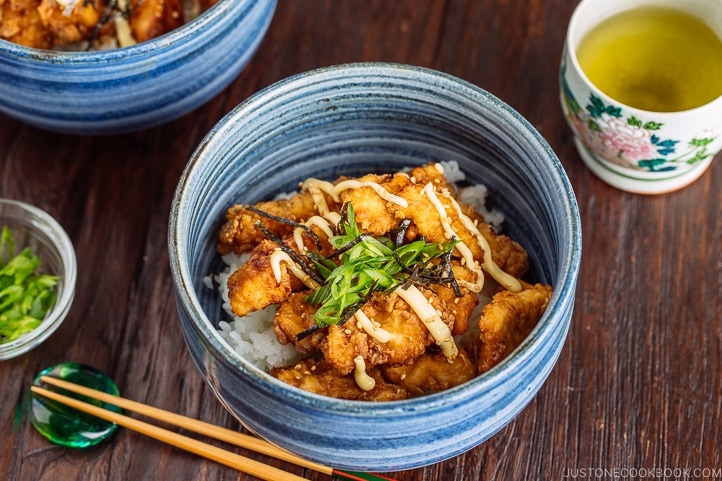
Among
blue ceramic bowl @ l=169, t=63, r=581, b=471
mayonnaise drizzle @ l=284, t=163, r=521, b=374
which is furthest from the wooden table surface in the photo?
mayonnaise drizzle @ l=284, t=163, r=521, b=374

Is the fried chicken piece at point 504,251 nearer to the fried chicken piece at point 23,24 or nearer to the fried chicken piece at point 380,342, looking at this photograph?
the fried chicken piece at point 380,342

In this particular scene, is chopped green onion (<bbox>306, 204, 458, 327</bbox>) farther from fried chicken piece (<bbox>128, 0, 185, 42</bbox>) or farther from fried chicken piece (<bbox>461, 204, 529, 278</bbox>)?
fried chicken piece (<bbox>128, 0, 185, 42</bbox>)

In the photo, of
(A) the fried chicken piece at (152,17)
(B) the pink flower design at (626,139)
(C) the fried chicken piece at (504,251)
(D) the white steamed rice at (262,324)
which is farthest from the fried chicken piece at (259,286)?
(B) the pink flower design at (626,139)

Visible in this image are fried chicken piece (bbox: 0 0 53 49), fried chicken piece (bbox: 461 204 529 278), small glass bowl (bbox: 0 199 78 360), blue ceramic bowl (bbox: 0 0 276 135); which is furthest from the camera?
fried chicken piece (bbox: 0 0 53 49)

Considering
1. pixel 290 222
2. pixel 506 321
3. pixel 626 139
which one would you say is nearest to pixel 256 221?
pixel 290 222

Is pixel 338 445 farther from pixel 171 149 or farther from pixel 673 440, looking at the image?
pixel 171 149

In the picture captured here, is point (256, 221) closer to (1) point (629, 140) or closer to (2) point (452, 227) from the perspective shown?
(2) point (452, 227)

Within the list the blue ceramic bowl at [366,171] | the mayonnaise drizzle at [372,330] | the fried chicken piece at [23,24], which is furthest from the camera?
the fried chicken piece at [23,24]
